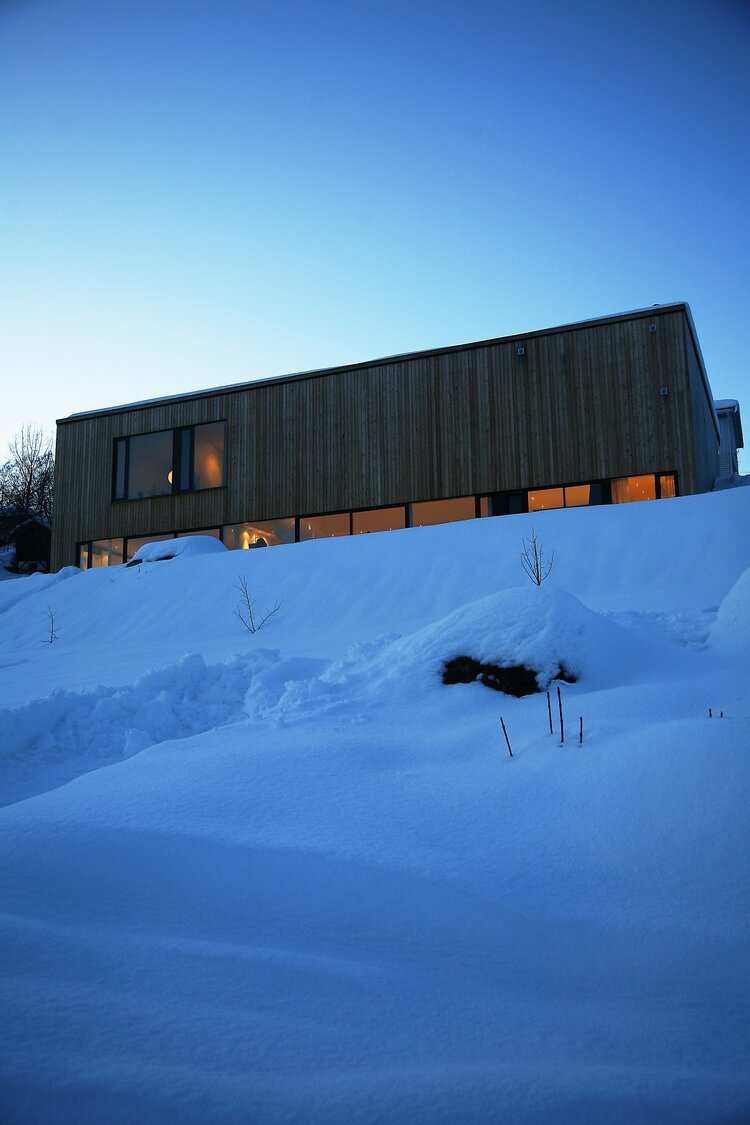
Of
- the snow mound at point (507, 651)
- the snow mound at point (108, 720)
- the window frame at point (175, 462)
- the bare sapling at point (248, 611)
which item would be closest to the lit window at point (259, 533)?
the window frame at point (175, 462)

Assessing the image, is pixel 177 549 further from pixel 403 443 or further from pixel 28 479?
pixel 28 479

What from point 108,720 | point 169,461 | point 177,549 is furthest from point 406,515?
point 108,720

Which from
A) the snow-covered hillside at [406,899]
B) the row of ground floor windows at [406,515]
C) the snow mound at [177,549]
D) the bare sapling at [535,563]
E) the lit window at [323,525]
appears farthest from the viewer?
the lit window at [323,525]

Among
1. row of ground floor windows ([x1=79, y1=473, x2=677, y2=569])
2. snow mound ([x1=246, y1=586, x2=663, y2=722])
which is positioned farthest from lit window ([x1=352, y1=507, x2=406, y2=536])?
snow mound ([x1=246, y1=586, x2=663, y2=722])

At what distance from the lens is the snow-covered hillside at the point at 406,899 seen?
1291 millimetres

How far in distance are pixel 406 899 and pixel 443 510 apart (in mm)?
14676

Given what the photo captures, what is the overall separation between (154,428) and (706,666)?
59.5 ft

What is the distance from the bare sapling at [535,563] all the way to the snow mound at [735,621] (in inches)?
153

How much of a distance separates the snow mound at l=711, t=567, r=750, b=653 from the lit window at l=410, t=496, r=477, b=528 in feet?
35.4

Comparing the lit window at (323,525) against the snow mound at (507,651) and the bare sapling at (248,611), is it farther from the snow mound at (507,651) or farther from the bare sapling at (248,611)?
the snow mound at (507,651)

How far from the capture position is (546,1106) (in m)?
1.24

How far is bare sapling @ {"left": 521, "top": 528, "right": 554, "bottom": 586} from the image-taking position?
9594 millimetres

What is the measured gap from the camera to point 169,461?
1922 cm

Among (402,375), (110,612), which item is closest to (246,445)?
(402,375)
